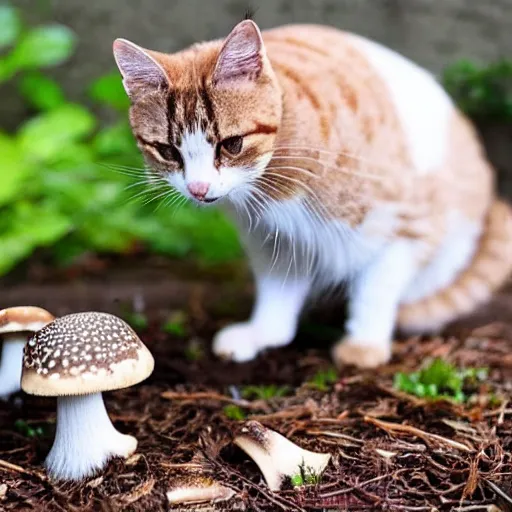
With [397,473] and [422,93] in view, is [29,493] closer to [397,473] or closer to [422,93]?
[397,473]

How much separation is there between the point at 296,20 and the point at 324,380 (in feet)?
7.64

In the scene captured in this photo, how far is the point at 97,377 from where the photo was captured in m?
1.66

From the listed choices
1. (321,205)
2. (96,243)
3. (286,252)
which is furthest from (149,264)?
(321,205)

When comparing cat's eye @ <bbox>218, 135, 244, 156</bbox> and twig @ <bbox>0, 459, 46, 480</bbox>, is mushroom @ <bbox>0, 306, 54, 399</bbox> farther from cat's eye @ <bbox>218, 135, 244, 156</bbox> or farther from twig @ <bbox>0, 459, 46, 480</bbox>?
cat's eye @ <bbox>218, 135, 244, 156</bbox>

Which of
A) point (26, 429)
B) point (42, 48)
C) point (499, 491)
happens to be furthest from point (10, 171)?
point (499, 491)

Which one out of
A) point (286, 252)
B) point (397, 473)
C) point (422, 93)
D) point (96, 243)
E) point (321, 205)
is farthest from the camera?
point (96, 243)

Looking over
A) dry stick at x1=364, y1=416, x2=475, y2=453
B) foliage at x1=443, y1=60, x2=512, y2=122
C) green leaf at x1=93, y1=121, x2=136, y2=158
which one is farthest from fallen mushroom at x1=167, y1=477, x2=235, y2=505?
foliage at x1=443, y1=60, x2=512, y2=122

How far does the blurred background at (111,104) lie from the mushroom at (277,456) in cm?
163

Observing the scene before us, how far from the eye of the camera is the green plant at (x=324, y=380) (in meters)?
2.43

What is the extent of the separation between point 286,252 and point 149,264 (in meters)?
1.61

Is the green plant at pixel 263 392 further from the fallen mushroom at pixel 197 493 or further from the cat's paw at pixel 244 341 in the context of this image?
the fallen mushroom at pixel 197 493

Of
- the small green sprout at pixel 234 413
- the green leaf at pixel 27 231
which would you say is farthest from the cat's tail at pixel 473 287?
the green leaf at pixel 27 231

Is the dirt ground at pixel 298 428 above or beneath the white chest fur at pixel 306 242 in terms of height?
beneath

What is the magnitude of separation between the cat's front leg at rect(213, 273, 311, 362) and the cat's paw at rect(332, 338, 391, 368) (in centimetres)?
23
